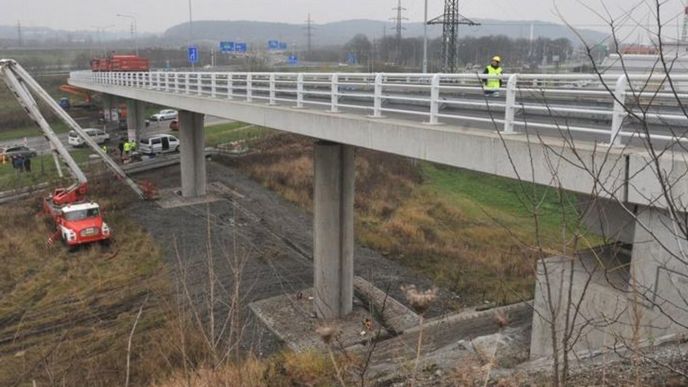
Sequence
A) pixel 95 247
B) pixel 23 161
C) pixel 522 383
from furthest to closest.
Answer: pixel 23 161, pixel 95 247, pixel 522 383

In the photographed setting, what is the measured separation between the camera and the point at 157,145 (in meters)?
38.4

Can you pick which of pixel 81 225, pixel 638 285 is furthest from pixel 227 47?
pixel 638 285

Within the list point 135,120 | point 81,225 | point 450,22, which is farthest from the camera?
point 135,120

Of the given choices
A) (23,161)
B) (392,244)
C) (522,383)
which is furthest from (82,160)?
(522,383)

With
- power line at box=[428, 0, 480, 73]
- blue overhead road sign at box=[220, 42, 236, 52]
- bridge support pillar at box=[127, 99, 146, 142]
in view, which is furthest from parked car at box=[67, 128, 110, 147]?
power line at box=[428, 0, 480, 73]

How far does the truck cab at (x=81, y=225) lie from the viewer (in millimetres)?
19953

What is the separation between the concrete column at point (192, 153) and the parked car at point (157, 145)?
1118 cm

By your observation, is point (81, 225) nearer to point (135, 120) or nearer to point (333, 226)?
point (333, 226)

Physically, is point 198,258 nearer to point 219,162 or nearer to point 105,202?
point 105,202

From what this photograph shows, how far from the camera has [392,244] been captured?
21844 mm

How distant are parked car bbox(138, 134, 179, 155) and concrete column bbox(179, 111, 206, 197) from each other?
1118cm

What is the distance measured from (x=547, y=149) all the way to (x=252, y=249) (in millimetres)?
14376

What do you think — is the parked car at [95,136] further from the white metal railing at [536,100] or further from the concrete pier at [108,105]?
the white metal railing at [536,100]

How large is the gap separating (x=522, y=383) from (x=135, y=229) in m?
19.7
